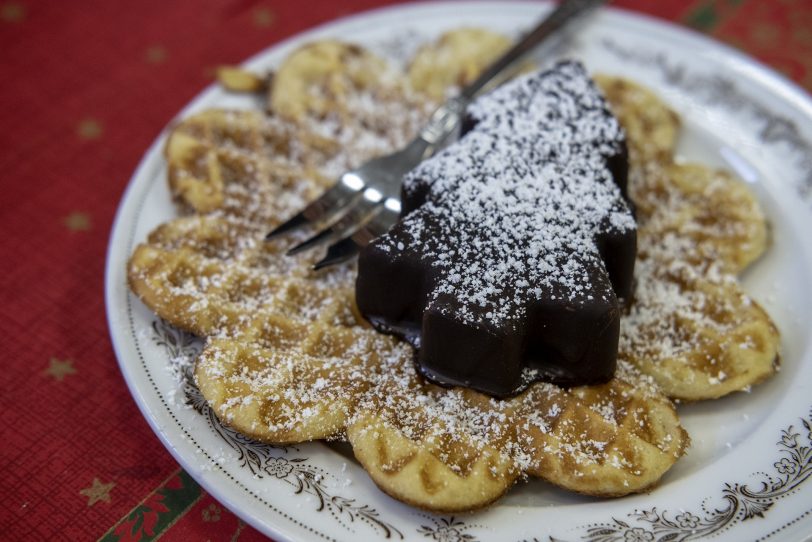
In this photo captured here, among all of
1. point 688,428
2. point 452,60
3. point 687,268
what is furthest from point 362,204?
point 688,428

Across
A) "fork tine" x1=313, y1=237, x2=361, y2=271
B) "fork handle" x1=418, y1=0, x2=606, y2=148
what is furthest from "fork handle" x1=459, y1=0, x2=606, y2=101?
"fork tine" x1=313, y1=237, x2=361, y2=271

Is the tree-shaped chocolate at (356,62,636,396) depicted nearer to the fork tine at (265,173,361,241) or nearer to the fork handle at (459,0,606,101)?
the fork tine at (265,173,361,241)

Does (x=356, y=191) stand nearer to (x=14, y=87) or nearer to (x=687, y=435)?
Answer: (x=687, y=435)

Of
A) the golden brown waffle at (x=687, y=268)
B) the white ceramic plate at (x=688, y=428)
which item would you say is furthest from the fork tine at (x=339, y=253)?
the golden brown waffle at (x=687, y=268)

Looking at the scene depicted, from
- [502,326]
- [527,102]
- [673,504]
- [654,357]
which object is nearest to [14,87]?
[527,102]

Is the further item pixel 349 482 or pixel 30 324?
pixel 30 324

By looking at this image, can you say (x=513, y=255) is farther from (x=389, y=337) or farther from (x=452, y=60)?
(x=452, y=60)
